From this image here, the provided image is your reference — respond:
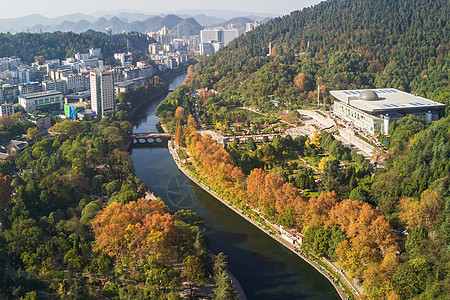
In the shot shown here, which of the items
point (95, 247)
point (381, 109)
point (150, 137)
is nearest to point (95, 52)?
point (150, 137)

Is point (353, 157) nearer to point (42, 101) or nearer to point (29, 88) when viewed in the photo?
point (42, 101)

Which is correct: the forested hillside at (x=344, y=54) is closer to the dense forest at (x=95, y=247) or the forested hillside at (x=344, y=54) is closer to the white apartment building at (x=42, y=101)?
the white apartment building at (x=42, y=101)

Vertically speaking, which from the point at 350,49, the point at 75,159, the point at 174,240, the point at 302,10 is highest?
the point at 302,10

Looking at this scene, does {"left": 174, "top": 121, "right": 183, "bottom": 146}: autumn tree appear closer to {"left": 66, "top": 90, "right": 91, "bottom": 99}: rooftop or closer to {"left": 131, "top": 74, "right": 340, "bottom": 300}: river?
{"left": 131, "top": 74, "right": 340, "bottom": 300}: river

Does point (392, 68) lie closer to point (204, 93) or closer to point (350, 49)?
point (350, 49)

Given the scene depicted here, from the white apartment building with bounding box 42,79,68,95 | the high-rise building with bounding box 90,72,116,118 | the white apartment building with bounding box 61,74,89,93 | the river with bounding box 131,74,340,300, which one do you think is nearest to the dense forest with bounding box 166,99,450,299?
the river with bounding box 131,74,340,300

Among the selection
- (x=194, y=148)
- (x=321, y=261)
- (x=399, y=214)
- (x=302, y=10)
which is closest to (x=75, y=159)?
(x=194, y=148)
